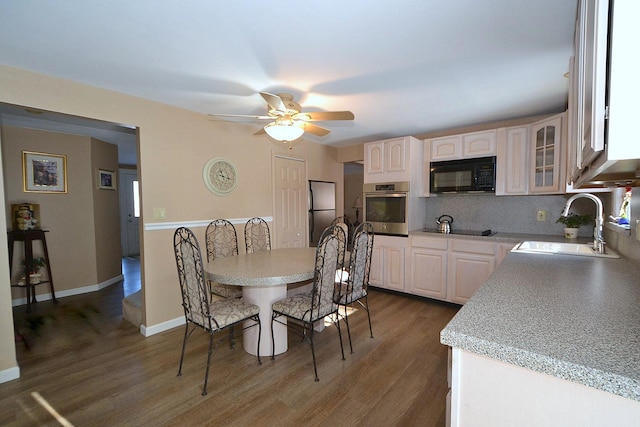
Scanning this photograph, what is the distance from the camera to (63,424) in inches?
63.3

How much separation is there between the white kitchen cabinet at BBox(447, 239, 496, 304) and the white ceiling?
153 cm

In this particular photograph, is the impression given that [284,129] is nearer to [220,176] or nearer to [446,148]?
[220,176]

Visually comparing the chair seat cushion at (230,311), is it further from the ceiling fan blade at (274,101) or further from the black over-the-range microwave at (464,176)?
the black over-the-range microwave at (464,176)

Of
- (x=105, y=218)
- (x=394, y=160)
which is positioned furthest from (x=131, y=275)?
(x=394, y=160)

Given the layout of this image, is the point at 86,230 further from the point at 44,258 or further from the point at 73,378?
the point at 73,378

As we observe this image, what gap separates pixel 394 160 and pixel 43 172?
4634mm

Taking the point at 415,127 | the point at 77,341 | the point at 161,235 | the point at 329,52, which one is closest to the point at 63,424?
the point at 77,341

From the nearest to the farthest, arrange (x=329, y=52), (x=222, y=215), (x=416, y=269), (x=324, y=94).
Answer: (x=329, y=52) < (x=324, y=94) < (x=222, y=215) < (x=416, y=269)

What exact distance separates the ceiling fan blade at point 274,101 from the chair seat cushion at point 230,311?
155 cm

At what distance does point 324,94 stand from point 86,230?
3.96 m

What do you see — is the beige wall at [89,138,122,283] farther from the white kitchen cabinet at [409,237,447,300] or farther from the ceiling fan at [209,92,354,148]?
the white kitchen cabinet at [409,237,447,300]

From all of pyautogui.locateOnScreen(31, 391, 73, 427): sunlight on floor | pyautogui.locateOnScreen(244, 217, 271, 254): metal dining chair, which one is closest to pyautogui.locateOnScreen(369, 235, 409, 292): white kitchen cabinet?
pyautogui.locateOnScreen(244, 217, 271, 254): metal dining chair

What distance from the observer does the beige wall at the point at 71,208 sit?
11.3 ft

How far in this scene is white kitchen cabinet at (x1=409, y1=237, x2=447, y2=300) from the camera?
3344mm
